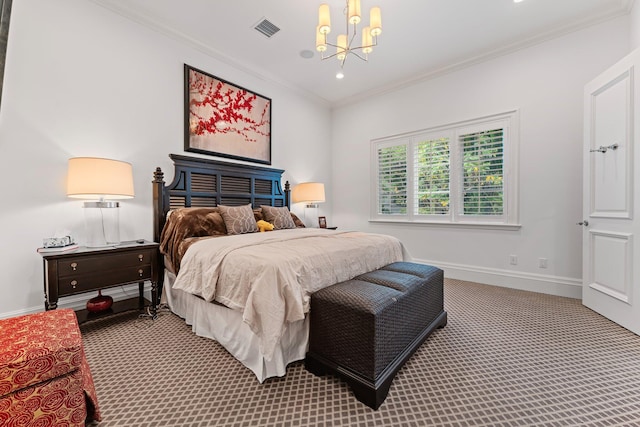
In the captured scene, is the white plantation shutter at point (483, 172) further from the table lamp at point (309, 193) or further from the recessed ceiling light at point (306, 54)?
the recessed ceiling light at point (306, 54)

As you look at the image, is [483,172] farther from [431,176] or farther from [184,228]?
[184,228]

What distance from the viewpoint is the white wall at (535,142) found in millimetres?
3078

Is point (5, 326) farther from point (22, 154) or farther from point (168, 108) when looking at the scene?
point (168, 108)

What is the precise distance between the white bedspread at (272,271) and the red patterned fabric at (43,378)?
0.78m

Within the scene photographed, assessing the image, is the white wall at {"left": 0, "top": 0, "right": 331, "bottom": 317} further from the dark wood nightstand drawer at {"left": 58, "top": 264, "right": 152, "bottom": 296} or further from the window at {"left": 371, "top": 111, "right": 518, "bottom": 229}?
the window at {"left": 371, "top": 111, "right": 518, "bottom": 229}

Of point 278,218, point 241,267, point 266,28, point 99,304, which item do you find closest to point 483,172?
point 278,218

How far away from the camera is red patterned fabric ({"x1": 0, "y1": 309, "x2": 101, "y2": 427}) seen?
106 centimetres

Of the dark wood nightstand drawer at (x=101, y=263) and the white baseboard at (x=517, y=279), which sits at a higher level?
the dark wood nightstand drawer at (x=101, y=263)

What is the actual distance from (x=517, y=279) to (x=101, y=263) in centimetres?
457

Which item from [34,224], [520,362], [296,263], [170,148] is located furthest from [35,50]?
[520,362]

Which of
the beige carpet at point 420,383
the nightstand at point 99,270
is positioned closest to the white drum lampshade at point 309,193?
the nightstand at point 99,270

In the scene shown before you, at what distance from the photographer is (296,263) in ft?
5.81

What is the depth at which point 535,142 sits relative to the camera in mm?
3324

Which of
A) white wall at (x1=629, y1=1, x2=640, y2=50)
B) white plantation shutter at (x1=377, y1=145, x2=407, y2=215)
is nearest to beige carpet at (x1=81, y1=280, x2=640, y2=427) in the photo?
white plantation shutter at (x1=377, y1=145, x2=407, y2=215)
